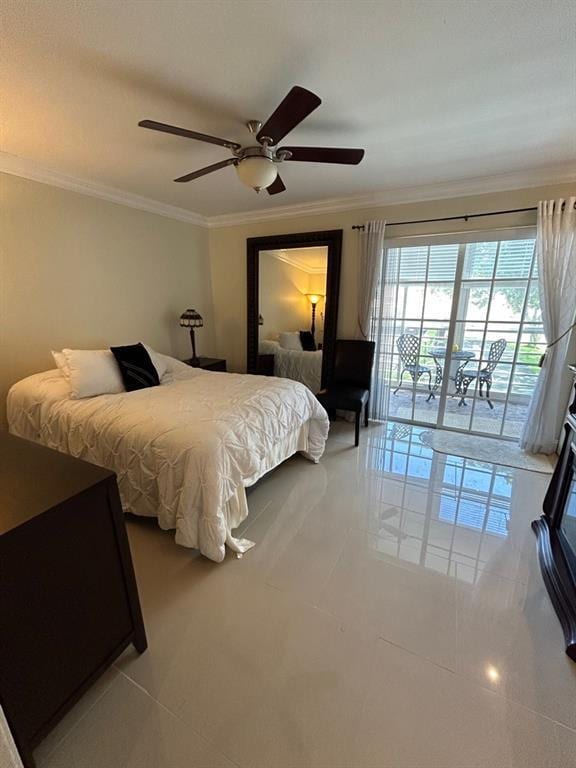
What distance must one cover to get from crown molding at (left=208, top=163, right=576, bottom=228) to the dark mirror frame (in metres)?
0.25

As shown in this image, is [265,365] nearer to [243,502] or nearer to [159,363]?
[159,363]

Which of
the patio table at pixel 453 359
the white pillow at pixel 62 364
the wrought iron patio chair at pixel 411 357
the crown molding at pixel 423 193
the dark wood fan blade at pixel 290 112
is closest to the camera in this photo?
the dark wood fan blade at pixel 290 112

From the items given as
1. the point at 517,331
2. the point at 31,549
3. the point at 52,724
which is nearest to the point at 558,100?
the point at 517,331

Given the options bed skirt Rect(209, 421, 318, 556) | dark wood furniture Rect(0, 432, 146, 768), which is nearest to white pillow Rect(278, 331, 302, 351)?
bed skirt Rect(209, 421, 318, 556)


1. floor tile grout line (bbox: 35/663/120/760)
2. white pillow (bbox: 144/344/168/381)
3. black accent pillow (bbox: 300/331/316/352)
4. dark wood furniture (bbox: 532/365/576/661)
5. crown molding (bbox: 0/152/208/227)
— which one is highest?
crown molding (bbox: 0/152/208/227)

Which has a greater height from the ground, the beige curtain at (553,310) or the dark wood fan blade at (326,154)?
the dark wood fan blade at (326,154)

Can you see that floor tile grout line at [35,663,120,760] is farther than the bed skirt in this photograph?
No

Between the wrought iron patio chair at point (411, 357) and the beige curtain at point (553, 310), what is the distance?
3.42 feet

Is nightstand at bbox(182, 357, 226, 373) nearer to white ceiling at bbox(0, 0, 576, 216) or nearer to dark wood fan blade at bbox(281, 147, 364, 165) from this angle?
white ceiling at bbox(0, 0, 576, 216)

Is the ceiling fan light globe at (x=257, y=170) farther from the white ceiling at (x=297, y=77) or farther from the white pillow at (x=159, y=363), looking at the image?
the white pillow at (x=159, y=363)

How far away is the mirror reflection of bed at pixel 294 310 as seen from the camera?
3.84 meters

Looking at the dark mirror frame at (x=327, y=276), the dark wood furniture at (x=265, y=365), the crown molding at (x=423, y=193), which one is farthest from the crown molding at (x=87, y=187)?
the dark wood furniture at (x=265, y=365)

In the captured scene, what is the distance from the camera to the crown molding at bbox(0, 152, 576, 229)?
262 cm

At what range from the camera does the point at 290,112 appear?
1.49 metres
